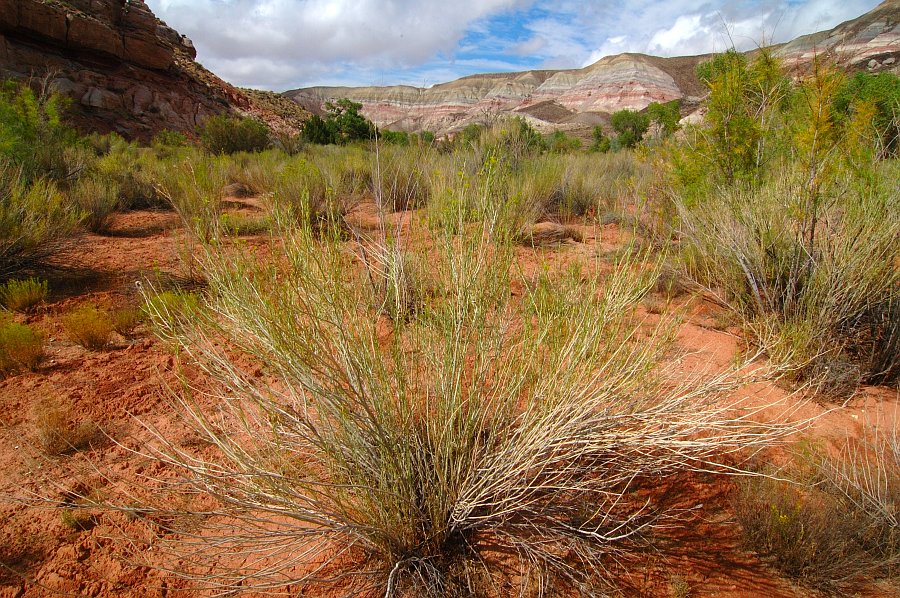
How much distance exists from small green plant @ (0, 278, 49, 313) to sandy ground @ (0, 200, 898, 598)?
125 millimetres

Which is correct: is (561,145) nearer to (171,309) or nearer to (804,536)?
(171,309)

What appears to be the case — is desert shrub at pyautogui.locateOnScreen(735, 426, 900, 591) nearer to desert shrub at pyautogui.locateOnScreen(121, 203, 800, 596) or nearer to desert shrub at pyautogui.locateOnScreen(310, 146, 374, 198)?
desert shrub at pyautogui.locateOnScreen(121, 203, 800, 596)

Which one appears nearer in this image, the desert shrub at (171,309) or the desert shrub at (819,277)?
the desert shrub at (171,309)

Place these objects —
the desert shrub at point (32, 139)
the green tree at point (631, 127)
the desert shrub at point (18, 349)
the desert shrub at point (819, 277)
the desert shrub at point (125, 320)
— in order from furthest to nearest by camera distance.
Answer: the green tree at point (631, 127)
the desert shrub at point (32, 139)
the desert shrub at point (125, 320)
the desert shrub at point (819, 277)
the desert shrub at point (18, 349)

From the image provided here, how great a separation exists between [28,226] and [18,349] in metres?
2.29

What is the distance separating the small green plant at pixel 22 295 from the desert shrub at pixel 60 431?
1.90 m

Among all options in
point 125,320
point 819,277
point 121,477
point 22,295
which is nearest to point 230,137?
point 22,295

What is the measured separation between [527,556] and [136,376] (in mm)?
3020

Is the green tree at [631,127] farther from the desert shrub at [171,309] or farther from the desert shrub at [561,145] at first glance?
the desert shrub at [171,309]

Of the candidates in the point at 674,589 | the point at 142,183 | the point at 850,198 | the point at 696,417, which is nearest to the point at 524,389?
the point at 696,417

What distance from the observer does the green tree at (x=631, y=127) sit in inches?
854

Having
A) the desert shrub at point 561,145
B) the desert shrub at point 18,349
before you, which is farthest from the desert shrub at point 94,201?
the desert shrub at point 561,145

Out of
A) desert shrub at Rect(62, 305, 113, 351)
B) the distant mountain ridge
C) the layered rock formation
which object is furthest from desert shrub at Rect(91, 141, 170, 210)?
the distant mountain ridge

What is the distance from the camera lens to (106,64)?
2447cm
